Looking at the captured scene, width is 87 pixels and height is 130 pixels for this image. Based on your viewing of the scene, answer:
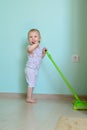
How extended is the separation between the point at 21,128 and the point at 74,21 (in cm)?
137

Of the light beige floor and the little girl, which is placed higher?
the little girl

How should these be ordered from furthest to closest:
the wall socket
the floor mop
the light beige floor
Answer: the wall socket
the floor mop
the light beige floor

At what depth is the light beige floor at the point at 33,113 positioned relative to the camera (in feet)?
6.39

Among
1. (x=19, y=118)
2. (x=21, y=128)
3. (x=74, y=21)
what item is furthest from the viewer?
(x=74, y=21)

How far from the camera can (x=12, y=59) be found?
9.58 ft

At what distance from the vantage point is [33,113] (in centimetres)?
229

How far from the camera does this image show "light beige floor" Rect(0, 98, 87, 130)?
195cm

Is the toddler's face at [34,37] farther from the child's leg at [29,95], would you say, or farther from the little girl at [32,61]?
the child's leg at [29,95]

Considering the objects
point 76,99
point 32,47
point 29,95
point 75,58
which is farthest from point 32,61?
point 76,99

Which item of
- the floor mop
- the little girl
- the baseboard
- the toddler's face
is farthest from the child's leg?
the toddler's face

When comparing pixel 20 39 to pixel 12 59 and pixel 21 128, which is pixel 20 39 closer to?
pixel 12 59

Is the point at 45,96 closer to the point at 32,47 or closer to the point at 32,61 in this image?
the point at 32,61

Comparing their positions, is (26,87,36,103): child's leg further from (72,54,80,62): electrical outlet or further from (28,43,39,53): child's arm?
(72,54,80,62): electrical outlet

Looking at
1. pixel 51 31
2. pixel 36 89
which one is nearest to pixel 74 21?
pixel 51 31
